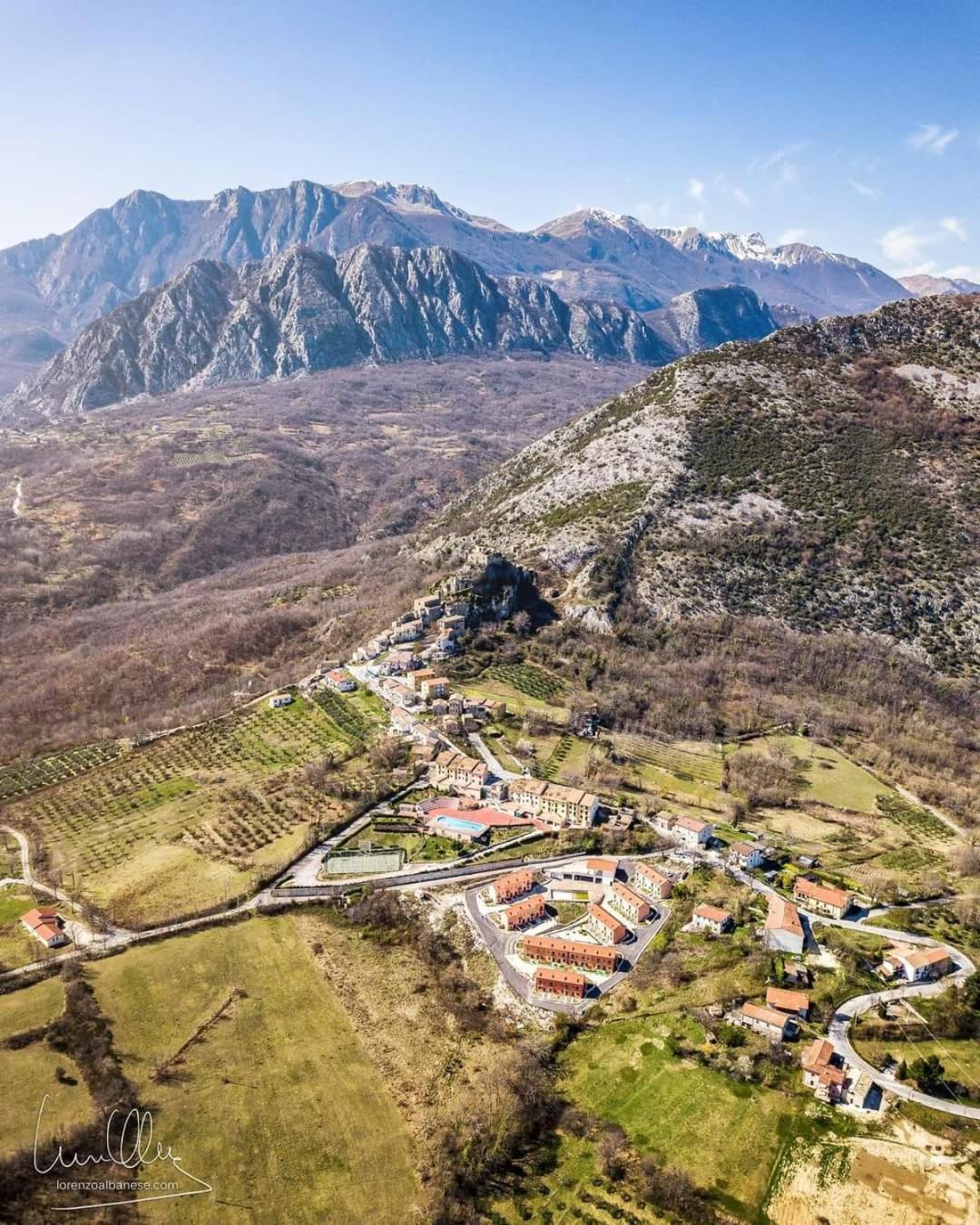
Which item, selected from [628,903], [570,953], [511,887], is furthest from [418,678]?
[570,953]

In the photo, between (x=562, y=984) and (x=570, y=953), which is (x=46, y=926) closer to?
(x=562, y=984)

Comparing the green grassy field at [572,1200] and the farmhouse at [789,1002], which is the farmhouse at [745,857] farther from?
the green grassy field at [572,1200]

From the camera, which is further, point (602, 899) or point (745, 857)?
point (745, 857)

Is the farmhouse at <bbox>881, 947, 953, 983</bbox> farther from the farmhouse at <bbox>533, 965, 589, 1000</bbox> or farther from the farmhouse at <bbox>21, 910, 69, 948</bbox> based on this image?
the farmhouse at <bbox>21, 910, 69, 948</bbox>

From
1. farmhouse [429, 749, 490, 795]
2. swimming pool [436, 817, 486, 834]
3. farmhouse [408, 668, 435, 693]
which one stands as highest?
farmhouse [408, 668, 435, 693]

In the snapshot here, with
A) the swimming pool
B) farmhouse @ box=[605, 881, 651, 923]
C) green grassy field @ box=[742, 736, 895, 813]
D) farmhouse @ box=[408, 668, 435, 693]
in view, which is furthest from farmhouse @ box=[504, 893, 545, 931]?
farmhouse @ box=[408, 668, 435, 693]
